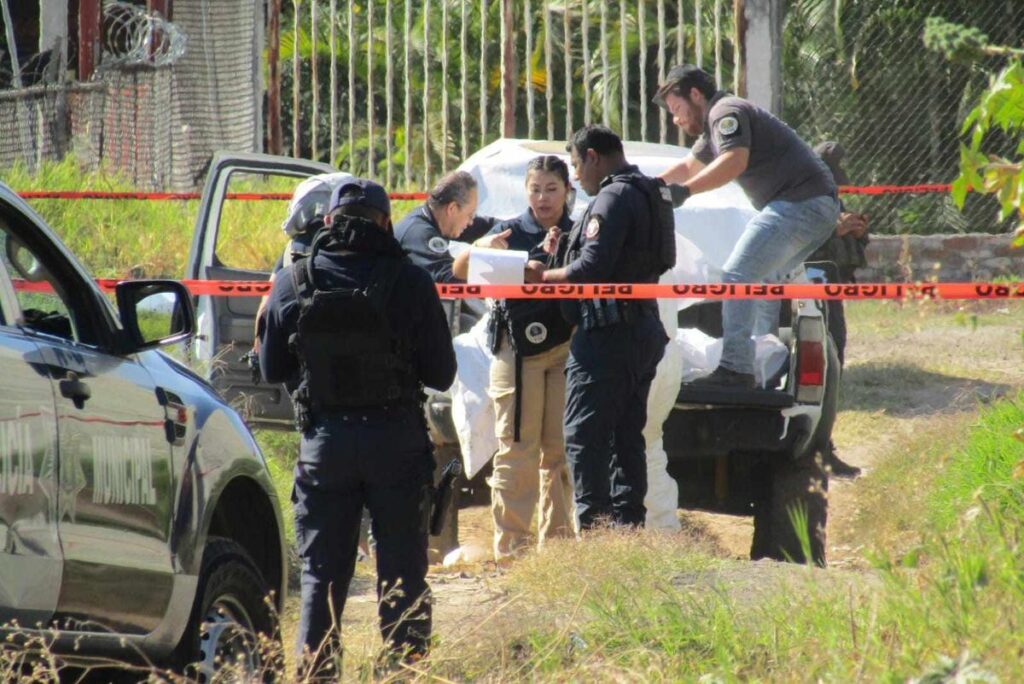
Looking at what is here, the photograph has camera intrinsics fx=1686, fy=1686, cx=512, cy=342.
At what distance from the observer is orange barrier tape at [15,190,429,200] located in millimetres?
11789

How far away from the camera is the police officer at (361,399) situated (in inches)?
189

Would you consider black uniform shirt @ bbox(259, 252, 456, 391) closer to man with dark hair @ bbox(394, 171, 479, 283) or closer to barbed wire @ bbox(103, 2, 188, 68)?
man with dark hair @ bbox(394, 171, 479, 283)

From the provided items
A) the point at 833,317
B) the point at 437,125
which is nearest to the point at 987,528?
the point at 833,317

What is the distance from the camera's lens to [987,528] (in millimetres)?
4555

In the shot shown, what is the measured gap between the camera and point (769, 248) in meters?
7.86

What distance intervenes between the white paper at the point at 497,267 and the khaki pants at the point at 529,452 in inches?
16.6

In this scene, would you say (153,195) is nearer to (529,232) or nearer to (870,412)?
(870,412)

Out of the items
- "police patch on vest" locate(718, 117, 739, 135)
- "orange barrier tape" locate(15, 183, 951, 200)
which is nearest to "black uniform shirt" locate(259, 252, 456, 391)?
"police patch on vest" locate(718, 117, 739, 135)

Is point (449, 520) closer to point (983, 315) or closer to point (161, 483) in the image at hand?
point (161, 483)

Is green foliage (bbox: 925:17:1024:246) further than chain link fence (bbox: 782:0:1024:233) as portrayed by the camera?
No

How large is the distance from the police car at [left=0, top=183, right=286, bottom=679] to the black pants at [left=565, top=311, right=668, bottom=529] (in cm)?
174

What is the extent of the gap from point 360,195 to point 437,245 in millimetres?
2421

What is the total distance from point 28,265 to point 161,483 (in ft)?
2.32

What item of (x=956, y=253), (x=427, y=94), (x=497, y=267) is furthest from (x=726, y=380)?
(x=956, y=253)
